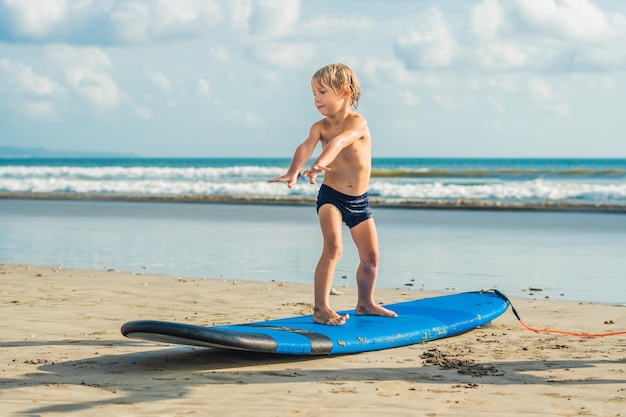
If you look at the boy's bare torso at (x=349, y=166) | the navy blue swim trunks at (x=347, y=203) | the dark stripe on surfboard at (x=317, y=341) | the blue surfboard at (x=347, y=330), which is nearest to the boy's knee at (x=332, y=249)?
the navy blue swim trunks at (x=347, y=203)

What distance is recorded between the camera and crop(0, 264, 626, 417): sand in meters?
3.84

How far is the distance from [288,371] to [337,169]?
1481 mm

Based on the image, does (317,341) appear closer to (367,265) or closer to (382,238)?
(367,265)

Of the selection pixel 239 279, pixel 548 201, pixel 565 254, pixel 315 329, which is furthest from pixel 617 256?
pixel 548 201

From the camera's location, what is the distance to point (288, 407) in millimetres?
3826

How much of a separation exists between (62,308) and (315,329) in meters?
2.51

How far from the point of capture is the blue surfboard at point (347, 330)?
4.46 meters

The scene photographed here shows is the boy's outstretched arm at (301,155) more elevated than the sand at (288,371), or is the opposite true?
the boy's outstretched arm at (301,155)

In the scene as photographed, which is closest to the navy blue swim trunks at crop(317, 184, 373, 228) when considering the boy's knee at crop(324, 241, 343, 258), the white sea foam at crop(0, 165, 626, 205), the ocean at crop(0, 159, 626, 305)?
the boy's knee at crop(324, 241, 343, 258)

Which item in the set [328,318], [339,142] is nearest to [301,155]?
[339,142]

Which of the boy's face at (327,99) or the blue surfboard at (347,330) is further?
the boy's face at (327,99)

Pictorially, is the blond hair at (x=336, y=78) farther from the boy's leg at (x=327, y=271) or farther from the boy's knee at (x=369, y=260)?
the boy's knee at (x=369, y=260)

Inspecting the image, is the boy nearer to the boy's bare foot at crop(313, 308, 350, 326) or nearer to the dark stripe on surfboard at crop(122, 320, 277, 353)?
the boy's bare foot at crop(313, 308, 350, 326)

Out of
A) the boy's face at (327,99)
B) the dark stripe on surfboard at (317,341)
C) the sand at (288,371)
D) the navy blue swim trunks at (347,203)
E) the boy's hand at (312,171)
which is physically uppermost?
the boy's face at (327,99)
